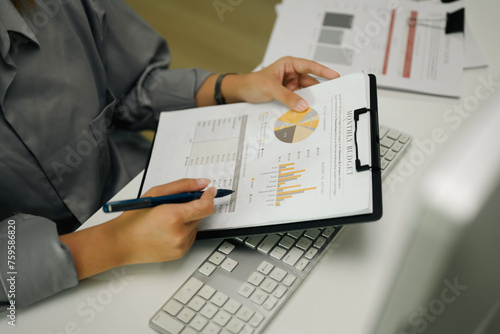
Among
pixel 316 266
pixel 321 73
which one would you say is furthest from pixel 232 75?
pixel 316 266

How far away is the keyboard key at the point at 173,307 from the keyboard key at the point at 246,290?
0.26ft

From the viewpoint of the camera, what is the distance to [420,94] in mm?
840

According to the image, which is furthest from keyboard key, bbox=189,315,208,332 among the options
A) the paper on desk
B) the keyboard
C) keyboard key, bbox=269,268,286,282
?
the paper on desk

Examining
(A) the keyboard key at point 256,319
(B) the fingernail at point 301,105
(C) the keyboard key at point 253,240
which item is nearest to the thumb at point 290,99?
(B) the fingernail at point 301,105

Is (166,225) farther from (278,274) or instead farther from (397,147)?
(397,147)

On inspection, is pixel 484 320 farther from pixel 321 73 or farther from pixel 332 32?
pixel 332 32

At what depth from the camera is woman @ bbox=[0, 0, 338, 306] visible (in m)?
0.62

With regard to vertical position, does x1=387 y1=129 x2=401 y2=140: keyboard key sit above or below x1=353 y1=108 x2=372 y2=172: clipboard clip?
below

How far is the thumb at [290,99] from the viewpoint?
707 millimetres

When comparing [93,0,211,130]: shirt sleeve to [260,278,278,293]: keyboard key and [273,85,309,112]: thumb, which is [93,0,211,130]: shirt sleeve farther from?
[260,278,278,293]: keyboard key

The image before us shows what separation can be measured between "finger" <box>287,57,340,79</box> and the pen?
27cm

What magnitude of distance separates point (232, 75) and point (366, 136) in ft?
1.12

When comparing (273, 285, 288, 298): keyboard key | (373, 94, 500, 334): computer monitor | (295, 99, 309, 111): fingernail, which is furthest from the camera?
(295, 99, 309, 111): fingernail

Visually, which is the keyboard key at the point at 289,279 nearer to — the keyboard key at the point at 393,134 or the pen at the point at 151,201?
the pen at the point at 151,201
